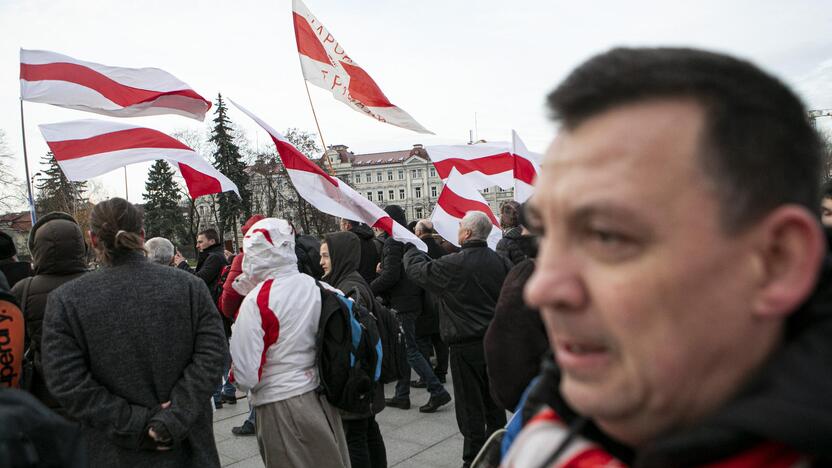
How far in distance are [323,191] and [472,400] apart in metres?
2.27

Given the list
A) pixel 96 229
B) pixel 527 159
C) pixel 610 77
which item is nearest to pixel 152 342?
pixel 96 229

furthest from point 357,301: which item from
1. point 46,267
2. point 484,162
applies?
point 484,162

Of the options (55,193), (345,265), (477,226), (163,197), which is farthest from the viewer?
(163,197)

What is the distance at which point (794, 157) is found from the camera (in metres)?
0.77

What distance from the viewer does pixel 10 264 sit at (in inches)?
168

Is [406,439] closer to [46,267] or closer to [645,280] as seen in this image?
[46,267]

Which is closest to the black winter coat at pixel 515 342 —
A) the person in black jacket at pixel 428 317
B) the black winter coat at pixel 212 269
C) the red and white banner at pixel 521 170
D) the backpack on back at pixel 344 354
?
the backpack on back at pixel 344 354

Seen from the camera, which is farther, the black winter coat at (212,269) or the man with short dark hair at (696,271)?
the black winter coat at (212,269)

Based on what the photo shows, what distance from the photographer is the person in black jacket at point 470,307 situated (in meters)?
5.07

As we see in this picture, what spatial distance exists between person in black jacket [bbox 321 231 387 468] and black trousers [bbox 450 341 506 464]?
0.74m

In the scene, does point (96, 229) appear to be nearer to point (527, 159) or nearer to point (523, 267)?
point (523, 267)

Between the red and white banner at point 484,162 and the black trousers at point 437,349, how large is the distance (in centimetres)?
201

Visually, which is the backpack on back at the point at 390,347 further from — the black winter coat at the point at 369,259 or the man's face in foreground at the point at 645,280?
the man's face in foreground at the point at 645,280

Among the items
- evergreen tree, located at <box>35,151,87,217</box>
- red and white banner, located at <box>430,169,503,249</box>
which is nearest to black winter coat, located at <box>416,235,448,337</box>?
red and white banner, located at <box>430,169,503,249</box>
